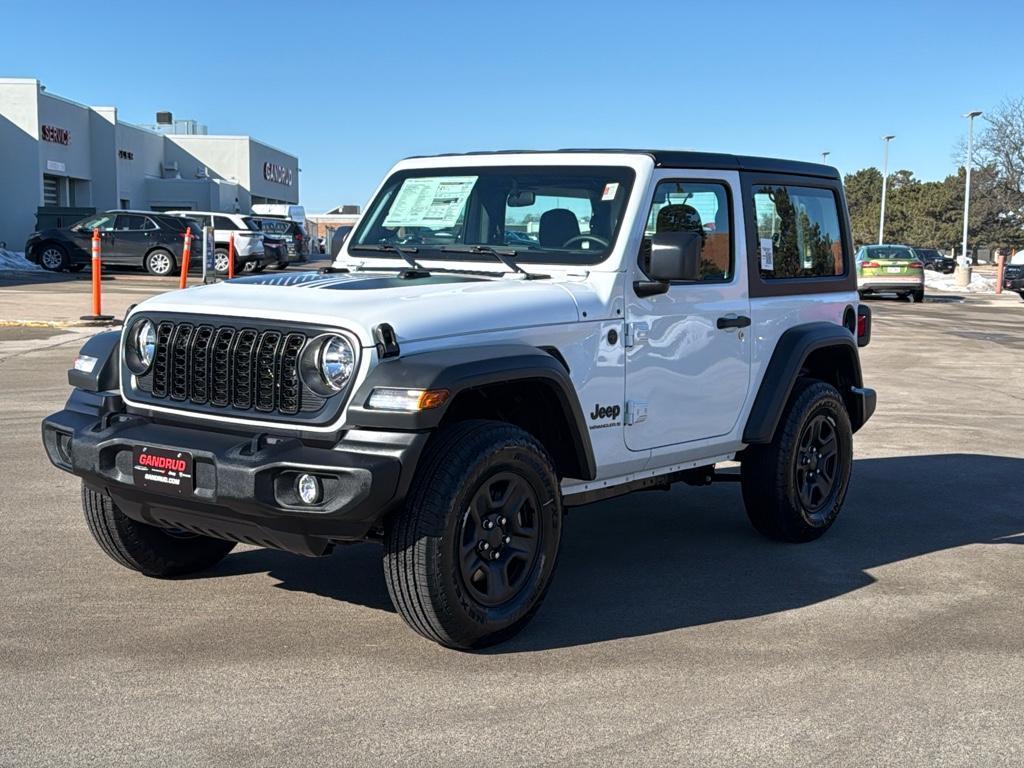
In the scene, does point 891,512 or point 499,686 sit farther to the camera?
point 891,512

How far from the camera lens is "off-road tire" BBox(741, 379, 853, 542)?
21.2 feet

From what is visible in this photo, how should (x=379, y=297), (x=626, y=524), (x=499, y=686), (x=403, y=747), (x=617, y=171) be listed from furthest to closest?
1. (x=626, y=524)
2. (x=617, y=171)
3. (x=379, y=297)
4. (x=499, y=686)
5. (x=403, y=747)

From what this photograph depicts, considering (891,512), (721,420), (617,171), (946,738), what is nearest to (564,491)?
(721,420)

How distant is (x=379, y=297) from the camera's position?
15.8ft

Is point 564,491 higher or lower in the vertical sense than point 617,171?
lower

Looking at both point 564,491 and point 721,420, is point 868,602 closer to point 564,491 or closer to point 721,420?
point 721,420

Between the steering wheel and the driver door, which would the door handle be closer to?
the driver door

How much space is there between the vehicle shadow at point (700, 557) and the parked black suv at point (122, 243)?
25518mm

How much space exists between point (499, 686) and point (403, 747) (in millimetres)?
647

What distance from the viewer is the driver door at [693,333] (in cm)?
559

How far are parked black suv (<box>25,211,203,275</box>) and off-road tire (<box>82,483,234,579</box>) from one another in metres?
26.5

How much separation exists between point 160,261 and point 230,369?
28.0 meters

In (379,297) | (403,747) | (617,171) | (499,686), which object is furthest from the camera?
(617,171)

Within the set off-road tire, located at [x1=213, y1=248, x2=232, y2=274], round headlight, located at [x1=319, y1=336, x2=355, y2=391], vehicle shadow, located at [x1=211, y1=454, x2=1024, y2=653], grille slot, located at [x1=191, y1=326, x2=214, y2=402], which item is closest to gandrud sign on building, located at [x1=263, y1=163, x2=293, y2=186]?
off-road tire, located at [x1=213, y1=248, x2=232, y2=274]
